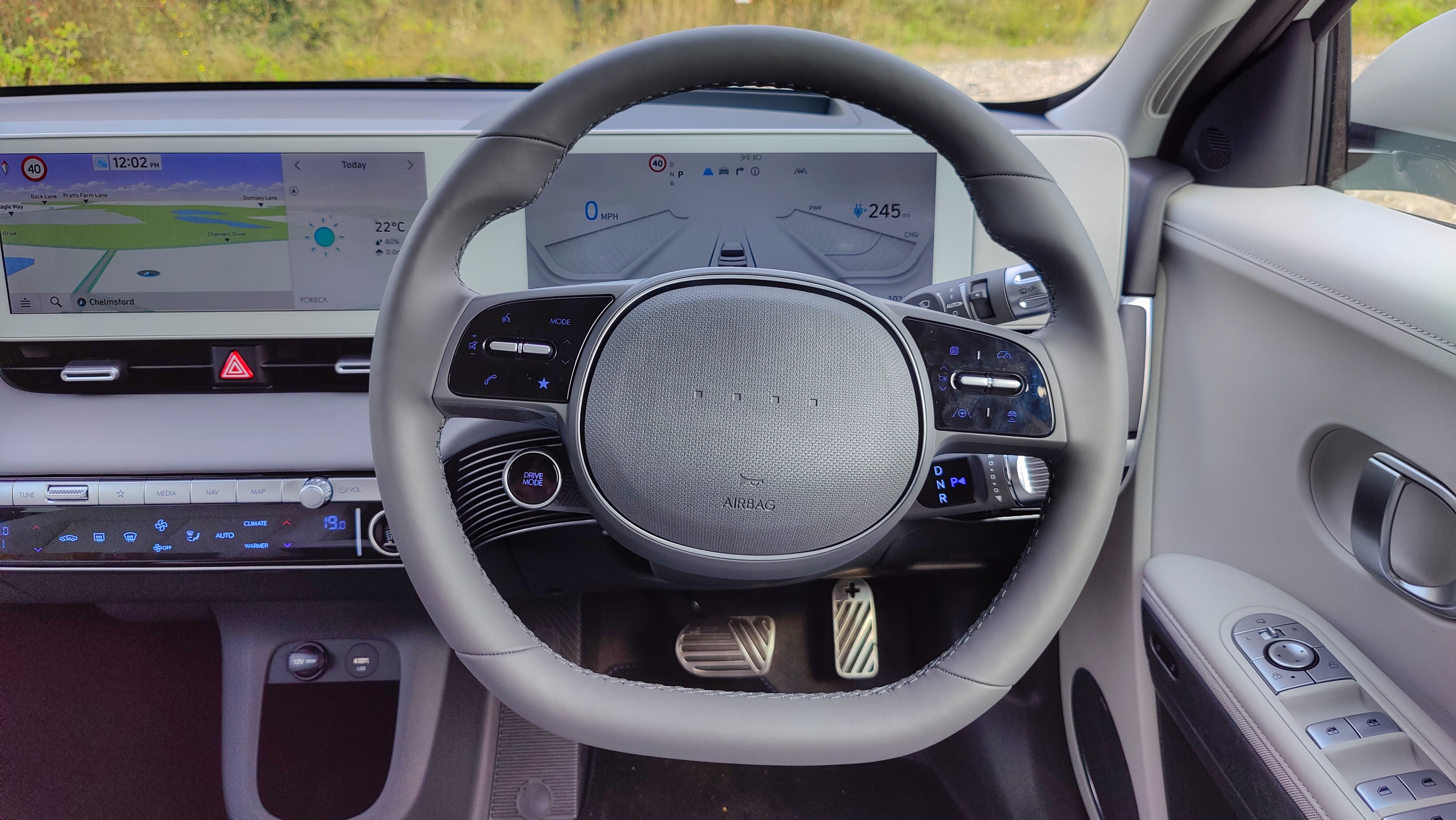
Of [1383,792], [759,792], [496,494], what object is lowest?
[759,792]

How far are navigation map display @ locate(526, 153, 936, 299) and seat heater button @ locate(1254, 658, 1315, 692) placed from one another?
61cm

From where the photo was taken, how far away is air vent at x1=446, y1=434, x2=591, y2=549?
36.4 inches

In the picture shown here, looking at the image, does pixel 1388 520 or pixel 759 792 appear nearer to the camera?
pixel 1388 520

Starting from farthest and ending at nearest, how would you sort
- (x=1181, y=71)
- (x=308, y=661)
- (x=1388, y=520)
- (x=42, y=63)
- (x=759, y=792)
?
(x=759, y=792) < (x=42, y=63) < (x=308, y=661) < (x=1181, y=71) < (x=1388, y=520)

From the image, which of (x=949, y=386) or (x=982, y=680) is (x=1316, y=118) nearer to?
(x=949, y=386)

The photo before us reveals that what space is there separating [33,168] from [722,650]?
121 centimetres

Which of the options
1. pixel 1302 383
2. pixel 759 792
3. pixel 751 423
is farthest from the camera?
pixel 759 792

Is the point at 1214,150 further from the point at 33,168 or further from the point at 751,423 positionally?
the point at 33,168

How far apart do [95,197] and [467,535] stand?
0.68m

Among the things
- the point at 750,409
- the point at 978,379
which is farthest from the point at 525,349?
the point at 978,379

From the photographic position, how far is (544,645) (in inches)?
29.1

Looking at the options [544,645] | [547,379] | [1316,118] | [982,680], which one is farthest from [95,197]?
[1316,118]

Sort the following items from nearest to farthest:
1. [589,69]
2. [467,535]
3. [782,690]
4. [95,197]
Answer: [589,69] < [467,535] < [95,197] < [782,690]

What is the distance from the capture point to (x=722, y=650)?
153 cm
